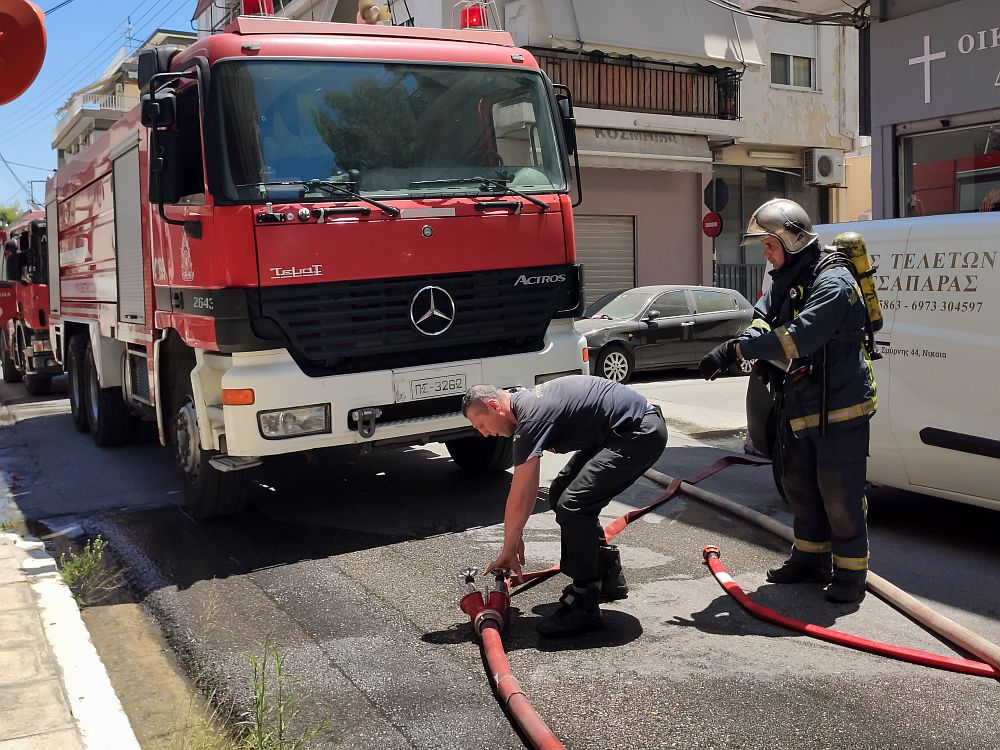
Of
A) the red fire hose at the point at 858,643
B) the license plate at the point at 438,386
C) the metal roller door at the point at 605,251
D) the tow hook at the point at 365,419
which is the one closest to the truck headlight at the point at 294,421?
the tow hook at the point at 365,419

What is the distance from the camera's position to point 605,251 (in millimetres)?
21031

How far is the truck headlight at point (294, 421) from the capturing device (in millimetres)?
5938

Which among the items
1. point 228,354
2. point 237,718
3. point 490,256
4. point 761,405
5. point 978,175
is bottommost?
point 237,718

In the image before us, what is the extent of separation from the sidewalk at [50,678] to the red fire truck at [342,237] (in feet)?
4.21

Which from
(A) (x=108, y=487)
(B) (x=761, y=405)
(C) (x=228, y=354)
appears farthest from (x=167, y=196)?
(B) (x=761, y=405)

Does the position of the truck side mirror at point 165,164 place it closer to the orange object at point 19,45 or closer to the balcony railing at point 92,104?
the orange object at point 19,45

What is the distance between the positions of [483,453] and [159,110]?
3.36m

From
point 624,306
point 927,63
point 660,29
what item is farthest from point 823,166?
point 927,63

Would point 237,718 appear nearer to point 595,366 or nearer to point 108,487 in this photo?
point 108,487

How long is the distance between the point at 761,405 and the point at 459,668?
3.34 meters

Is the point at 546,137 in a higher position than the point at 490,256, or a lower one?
higher

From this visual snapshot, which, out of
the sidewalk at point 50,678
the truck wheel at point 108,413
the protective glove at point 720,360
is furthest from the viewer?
the truck wheel at point 108,413

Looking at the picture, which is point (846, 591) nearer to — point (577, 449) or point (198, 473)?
point (577, 449)

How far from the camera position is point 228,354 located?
19.7ft
